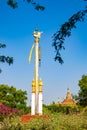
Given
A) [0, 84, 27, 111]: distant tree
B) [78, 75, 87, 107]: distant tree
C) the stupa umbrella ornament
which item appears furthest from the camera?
[78, 75, 87, 107]: distant tree

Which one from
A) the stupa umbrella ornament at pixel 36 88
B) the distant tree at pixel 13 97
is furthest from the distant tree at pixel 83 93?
the stupa umbrella ornament at pixel 36 88

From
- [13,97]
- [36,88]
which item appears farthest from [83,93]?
[36,88]

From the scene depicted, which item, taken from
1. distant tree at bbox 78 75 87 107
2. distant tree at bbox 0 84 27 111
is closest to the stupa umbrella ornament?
distant tree at bbox 0 84 27 111

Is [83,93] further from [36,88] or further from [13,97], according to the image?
[36,88]

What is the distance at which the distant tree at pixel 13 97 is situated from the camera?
41219mm

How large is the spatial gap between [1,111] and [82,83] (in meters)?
29.4

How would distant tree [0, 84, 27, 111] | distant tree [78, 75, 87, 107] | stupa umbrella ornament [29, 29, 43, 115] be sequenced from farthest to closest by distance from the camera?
distant tree [78, 75, 87, 107], distant tree [0, 84, 27, 111], stupa umbrella ornament [29, 29, 43, 115]

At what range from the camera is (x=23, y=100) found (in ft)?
139

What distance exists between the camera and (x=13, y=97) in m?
41.9

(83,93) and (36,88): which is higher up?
(83,93)

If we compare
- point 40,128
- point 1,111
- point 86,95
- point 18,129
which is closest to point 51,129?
point 40,128

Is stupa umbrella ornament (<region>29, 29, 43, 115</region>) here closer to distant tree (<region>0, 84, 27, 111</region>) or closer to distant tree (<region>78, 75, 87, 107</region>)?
distant tree (<region>0, 84, 27, 111</region>)

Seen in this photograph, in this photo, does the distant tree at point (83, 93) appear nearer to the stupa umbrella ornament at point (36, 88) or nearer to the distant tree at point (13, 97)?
the distant tree at point (13, 97)

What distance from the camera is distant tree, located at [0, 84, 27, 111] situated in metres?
41.2
